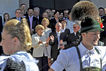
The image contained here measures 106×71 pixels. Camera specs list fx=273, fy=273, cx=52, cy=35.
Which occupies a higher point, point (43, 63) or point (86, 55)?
point (86, 55)

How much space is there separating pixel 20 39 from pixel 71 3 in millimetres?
11048

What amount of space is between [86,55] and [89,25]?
0.32 meters

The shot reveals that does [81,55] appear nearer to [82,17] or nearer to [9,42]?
[82,17]

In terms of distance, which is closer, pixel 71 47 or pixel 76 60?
pixel 76 60

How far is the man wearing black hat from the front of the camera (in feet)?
9.38

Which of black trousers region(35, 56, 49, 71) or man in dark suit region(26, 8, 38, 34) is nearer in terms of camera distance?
black trousers region(35, 56, 49, 71)

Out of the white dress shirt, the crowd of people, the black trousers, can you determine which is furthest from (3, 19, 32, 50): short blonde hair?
the black trousers

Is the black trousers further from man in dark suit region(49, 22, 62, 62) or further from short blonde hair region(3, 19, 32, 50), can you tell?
short blonde hair region(3, 19, 32, 50)

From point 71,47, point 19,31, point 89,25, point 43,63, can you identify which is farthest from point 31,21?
point 19,31

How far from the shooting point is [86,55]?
2906 millimetres

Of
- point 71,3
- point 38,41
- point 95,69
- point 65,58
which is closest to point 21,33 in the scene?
point 65,58

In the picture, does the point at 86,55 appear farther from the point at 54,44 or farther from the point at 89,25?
the point at 54,44

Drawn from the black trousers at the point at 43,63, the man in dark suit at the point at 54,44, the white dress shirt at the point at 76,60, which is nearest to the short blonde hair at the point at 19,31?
the white dress shirt at the point at 76,60

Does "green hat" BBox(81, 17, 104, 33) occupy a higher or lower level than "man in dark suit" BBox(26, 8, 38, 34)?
higher
